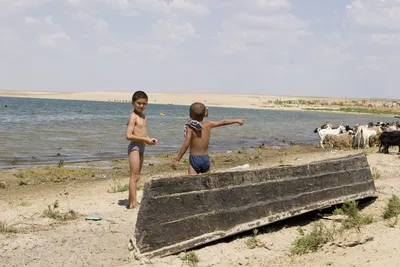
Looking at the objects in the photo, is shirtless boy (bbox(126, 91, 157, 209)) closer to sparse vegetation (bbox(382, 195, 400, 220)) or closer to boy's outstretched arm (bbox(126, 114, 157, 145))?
boy's outstretched arm (bbox(126, 114, 157, 145))

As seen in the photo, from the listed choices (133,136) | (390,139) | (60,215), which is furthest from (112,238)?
(390,139)

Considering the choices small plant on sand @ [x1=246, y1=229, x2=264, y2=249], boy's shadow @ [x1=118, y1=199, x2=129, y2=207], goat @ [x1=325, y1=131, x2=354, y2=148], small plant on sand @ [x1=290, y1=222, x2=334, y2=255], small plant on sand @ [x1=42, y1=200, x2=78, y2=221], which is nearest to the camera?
small plant on sand @ [x1=290, y1=222, x2=334, y2=255]

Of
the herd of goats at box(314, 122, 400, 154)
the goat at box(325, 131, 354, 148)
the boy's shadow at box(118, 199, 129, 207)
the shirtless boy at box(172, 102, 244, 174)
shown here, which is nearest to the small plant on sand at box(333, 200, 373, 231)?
the shirtless boy at box(172, 102, 244, 174)

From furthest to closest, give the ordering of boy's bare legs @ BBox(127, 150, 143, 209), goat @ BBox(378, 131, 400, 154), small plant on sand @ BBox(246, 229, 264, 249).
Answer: goat @ BBox(378, 131, 400, 154)
boy's bare legs @ BBox(127, 150, 143, 209)
small plant on sand @ BBox(246, 229, 264, 249)

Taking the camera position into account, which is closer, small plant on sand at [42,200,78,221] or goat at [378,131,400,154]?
small plant on sand at [42,200,78,221]

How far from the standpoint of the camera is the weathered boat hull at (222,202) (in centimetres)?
534

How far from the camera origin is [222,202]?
229 inches

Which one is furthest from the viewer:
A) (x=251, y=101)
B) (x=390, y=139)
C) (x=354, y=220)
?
(x=251, y=101)

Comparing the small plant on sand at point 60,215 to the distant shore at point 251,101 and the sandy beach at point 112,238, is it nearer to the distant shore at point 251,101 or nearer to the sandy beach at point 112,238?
the sandy beach at point 112,238

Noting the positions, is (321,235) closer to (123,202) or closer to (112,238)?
(112,238)

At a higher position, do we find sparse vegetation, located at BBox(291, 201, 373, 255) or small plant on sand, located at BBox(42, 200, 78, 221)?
sparse vegetation, located at BBox(291, 201, 373, 255)

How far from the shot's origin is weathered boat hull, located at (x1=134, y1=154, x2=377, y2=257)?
17.5 feet

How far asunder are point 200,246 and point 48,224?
2.52 m

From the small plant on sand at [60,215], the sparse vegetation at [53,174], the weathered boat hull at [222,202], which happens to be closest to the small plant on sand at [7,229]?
the small plant on sand at [60,215]
